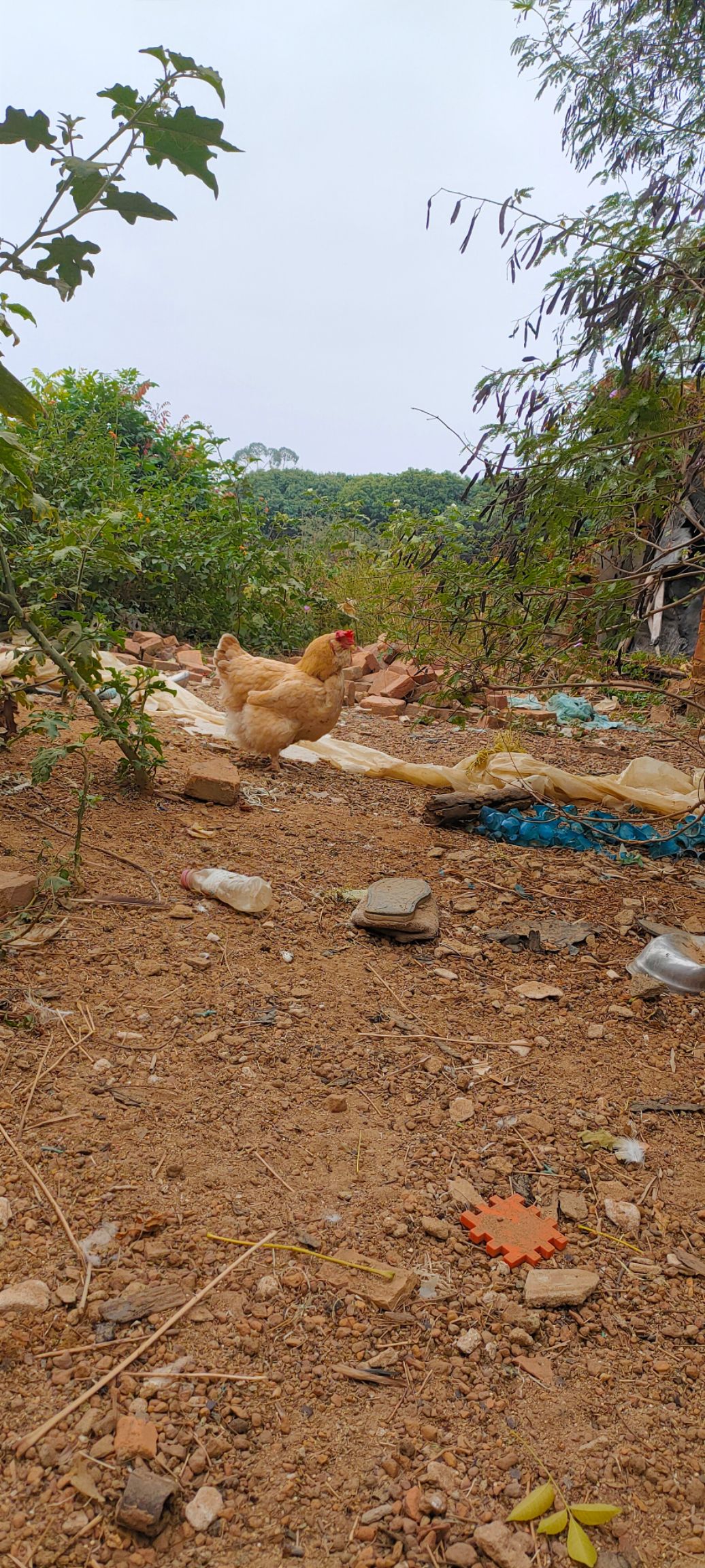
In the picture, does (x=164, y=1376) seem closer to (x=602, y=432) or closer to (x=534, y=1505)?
(x=534, y=1505)

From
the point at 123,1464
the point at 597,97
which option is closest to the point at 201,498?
the point at 597,97

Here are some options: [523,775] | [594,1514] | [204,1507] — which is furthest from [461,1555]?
[523,775]

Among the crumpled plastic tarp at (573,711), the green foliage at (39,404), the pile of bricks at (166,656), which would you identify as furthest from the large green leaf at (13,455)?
the crumpled plastic tarp at (573,711)

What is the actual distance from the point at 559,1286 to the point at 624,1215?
9.5 inches

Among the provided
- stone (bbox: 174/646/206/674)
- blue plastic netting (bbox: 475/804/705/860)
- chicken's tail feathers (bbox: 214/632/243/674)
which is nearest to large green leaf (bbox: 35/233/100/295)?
blue plastic netting (bbox: 475/804/705/860)

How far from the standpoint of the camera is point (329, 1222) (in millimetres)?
1430

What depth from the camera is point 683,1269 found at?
1.42m

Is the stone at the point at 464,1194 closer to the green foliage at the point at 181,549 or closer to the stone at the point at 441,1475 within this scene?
the stone at the point at 441,1475

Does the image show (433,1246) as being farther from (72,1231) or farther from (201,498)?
(201,498)

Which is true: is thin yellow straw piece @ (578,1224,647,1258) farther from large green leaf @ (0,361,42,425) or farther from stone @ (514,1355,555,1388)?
large green leaf @ (0,361,42,425)

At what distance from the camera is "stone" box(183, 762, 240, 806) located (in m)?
3.32

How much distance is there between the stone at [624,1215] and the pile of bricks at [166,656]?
5176 millimetres

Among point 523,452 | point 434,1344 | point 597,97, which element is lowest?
point 434,1344

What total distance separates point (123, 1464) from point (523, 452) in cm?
256
